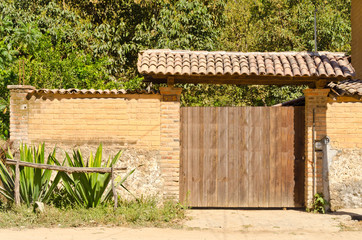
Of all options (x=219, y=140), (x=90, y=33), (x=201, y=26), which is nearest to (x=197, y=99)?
(x=201, y=26)

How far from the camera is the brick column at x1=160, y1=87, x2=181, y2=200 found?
27.1 ft

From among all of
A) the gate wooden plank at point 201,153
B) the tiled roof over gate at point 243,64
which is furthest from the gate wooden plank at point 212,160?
the tiled roof over gate at point 243,64

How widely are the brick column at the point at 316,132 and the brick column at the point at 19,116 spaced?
218 inches

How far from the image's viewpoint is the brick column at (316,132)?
8.34 meters

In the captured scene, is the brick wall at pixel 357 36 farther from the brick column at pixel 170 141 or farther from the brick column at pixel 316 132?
the brick column at pixel 170 141

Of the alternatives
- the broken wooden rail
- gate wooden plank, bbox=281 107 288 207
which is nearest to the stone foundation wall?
gate wooden plank, bbox=281 107 288 207

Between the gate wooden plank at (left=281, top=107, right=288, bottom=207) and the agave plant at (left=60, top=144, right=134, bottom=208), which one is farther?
the gate wooden plank at (left=281, top=107, right=288, bottom=207)

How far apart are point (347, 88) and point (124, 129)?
448cm

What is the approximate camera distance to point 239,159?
8.48 m

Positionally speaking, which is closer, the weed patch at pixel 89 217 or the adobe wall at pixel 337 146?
the weed patch at pixel 89 217

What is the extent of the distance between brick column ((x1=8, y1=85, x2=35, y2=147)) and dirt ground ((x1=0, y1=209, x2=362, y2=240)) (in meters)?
2.34

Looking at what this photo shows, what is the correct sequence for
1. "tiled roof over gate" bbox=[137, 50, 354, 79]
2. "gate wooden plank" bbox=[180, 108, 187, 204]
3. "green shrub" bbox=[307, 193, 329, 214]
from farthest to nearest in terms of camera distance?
1. "gate wooden plank" bbox=[180, 108, 187, 204]
2. "green shrub" bbox=[307, 193, 329, 214]
3. "tiled roof over gate" bbox=[137, 50, 354, 79]

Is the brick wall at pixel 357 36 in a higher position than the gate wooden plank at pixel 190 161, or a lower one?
higher

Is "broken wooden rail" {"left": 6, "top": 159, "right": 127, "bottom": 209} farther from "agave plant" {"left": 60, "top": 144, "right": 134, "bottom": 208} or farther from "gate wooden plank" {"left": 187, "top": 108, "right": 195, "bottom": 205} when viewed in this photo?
"gate wooden plank" {"left": 187, "top": 108, "right": 195, "bottom": 205}
